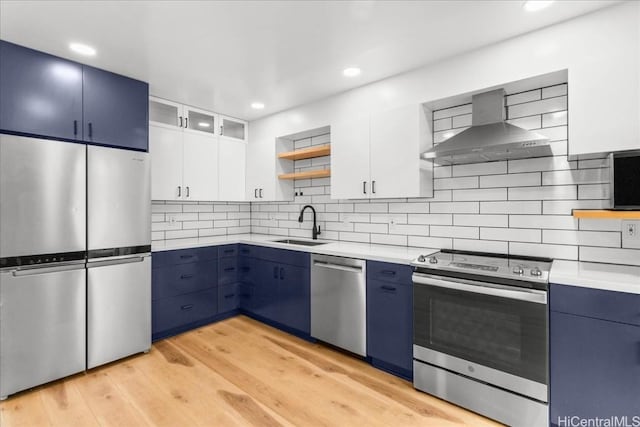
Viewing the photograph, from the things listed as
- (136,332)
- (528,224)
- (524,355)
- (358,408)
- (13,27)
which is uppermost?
(13,27)

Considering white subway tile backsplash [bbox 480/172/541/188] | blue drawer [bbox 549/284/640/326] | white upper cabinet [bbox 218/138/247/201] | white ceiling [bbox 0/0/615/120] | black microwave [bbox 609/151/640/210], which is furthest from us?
white upper cabinet [bbox 218/138/247/201]

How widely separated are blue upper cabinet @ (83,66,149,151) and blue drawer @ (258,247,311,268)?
1.60 m

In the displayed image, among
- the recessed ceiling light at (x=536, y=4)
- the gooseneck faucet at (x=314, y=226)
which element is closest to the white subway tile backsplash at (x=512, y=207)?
the recessed ceiling light at (x=536, y=4)

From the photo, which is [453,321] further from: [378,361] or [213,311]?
[213,311]

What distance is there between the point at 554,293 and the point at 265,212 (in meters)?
3.53

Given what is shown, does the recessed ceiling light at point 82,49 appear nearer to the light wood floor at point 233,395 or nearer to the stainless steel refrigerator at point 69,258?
the stainless steel refrigerator at point 69,258

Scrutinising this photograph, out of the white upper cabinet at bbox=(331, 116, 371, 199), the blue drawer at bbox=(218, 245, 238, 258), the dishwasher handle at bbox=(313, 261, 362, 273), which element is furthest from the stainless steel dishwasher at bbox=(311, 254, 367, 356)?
the blue drawer at bbox=(218, 245, 238, 258)

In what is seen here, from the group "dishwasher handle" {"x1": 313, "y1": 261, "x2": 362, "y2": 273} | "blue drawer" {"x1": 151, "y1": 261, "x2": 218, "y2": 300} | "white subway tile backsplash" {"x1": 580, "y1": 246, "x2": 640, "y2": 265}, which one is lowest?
"blue drawer" {"x1": 151, "y1": 261, "x2": 218, "y2": 300}

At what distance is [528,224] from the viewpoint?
2387 mm

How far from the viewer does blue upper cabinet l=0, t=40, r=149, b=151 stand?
2.30 m

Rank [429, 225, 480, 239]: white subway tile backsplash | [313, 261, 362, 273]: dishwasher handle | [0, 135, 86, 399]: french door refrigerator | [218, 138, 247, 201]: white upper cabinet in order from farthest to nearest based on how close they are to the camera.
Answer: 1. [218, 138, 247, 201]: white upper cabinet
2. [313, 261, 362, 273]: dishwasher handle
3. [429, 225, 480, 239]: white subway tile backsplash
4. [0, 135, 86, 399]: french door refrigerator

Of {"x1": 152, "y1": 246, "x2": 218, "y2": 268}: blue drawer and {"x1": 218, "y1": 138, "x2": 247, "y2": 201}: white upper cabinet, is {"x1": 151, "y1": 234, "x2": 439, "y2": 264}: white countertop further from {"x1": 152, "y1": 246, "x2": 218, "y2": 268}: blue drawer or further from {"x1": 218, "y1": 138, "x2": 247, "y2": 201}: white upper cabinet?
{"x1": 218, "y1": 138, "x2": 247, "y2": 201}: white upper cabinet

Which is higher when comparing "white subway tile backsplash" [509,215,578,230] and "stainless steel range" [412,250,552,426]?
"white subway tile backsplash" [509,215,578,230]

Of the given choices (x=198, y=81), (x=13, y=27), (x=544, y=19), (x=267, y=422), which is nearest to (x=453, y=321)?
(x=267, y=422)
